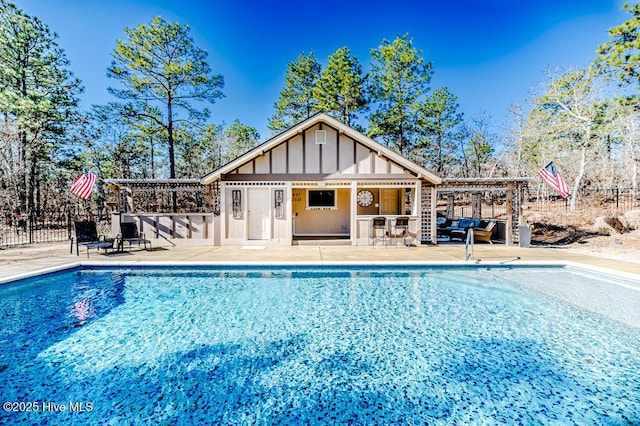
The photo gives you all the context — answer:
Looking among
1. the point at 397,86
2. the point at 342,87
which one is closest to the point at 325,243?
the point at 342,87

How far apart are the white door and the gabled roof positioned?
143 cm

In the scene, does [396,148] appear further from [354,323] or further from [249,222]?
[354,323]

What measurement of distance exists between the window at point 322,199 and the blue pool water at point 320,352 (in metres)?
7.75

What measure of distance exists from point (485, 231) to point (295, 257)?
863 cm

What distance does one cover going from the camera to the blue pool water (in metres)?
2.87

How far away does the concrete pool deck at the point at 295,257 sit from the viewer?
299 inches

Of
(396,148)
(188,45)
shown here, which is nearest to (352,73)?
(396,148)

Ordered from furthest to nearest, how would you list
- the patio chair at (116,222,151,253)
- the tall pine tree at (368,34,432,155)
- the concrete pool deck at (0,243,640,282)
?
the tall pine tree at (368,34,432,155) → the patio chair at (116,222,151,253) → the concrete pool deck at (0,243,640,282)

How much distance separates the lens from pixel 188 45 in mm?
19047

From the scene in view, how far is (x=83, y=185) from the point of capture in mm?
10617

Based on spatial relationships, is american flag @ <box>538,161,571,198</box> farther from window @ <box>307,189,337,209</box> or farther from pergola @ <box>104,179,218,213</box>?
pergola @ <box>104,179,218,213</box>

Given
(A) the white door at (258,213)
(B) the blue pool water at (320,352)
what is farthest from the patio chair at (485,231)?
(A) the white door at (258,213)

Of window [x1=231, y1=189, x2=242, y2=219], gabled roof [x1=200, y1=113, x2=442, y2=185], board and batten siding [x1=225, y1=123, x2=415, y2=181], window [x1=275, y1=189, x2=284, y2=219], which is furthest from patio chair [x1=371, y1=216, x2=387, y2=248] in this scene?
window [x1=231, y1=189, x2=242, y2=219]

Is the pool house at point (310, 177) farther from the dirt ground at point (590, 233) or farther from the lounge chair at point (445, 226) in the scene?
the dirt ground at point (590, 233)
